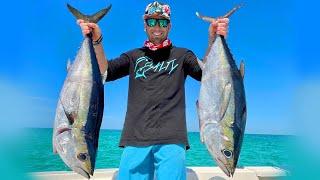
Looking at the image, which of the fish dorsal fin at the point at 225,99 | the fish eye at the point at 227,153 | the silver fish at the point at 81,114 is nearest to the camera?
the silver fish at the point at 81,114

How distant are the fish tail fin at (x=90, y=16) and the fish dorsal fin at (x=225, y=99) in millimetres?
1205

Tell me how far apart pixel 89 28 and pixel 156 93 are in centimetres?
78

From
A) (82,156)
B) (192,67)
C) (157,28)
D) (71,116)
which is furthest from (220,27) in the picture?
(82,156)

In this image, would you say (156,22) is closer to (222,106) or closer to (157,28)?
(157,28)

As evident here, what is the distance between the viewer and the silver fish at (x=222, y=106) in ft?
11.2

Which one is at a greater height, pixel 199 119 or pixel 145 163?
pixel 199 119

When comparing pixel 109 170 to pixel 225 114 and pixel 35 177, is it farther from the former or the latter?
pixel 225 114

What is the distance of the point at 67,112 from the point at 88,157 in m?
0.37

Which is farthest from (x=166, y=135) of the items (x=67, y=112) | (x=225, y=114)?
(x=67, y=112)

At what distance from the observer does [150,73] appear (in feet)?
13.0

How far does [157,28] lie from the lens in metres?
4.02

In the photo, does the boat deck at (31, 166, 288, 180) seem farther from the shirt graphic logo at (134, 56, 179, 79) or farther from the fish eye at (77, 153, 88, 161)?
the fish eye at (77, 153, 88, 161)

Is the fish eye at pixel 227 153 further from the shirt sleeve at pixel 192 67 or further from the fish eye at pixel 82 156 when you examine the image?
the fish eye at pixel 82 156

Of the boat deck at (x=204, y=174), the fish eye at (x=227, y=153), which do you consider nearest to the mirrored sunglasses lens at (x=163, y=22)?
the fish eye at (x=227, y=153)
